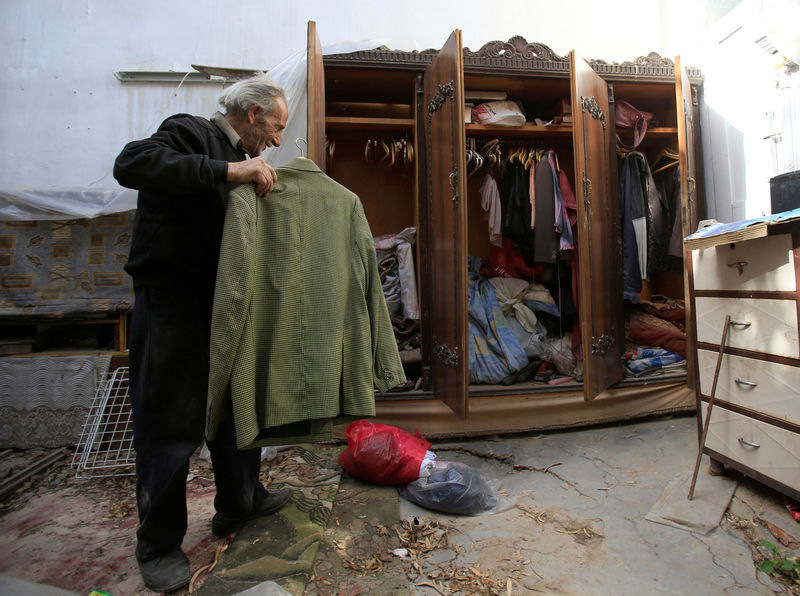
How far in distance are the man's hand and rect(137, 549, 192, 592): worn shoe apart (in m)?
1.10

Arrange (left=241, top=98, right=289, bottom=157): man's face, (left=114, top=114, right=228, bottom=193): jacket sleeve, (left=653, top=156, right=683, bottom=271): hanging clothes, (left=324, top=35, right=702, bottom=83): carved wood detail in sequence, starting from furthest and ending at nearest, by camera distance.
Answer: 1. (left=653, top=156, right=683, bottom=271): hanging clothes
2. (left=324, top=35, right=702, bottom=83): carved wood detail
3. (left=241, top=98, right=289, bottom=157): man's face
4. (left=114, top=114, right=228, bottom=193): jacket sleeve

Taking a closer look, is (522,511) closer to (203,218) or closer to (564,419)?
(564,419)

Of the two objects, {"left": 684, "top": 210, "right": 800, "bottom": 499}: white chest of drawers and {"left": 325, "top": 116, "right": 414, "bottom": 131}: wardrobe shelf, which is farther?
{"left": 325, "top": 116, "right": 414, "bottom": 131}: wardrobe shelf

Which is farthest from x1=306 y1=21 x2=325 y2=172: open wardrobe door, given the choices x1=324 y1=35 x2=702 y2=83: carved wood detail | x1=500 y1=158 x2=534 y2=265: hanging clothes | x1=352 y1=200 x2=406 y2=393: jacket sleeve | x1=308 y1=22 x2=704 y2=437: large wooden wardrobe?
x1=500 y1=158 x2=534 y2=265: hanging clothes

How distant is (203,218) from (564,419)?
2301 mm

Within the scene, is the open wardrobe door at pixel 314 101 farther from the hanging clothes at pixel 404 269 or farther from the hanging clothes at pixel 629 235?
the hanging clothes at pixel 629 235

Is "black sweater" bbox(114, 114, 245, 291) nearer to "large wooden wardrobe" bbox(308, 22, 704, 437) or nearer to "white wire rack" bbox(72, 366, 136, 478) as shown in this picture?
"large wooden wardrobe" bbox(308, 22, 704, 437)

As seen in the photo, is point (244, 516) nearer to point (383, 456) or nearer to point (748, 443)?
point (383, 456)

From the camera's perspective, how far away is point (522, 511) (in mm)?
1740

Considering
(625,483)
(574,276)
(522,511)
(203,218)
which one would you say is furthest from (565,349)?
(203,218)

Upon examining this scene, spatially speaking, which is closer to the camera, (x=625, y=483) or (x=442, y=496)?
(x=442, y=496)

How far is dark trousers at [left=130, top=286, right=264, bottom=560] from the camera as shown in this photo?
1224mm

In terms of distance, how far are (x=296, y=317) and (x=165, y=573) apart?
819mm

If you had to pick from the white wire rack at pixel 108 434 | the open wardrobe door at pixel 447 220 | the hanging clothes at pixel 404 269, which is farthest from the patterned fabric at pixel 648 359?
the white wire rack at pixel 108 434
